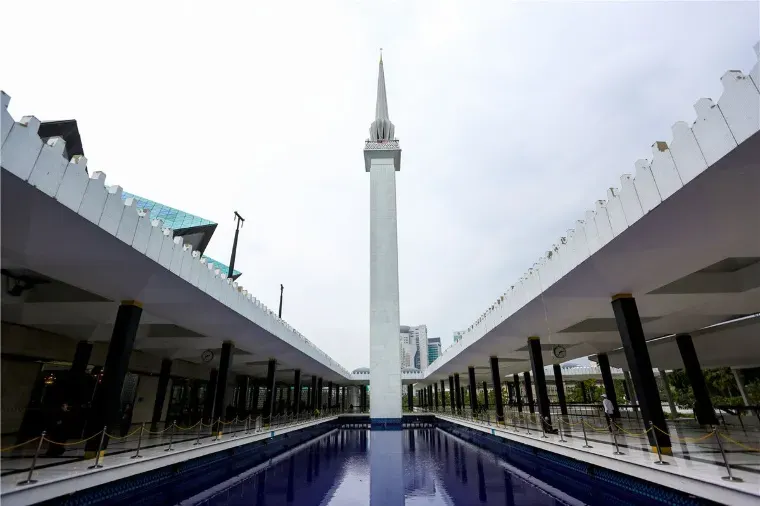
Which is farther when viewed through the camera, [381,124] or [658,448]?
[381,124]

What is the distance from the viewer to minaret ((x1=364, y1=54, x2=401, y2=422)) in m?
29.6

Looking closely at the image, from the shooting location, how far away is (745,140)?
4426 mm

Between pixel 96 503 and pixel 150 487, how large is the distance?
1.77m

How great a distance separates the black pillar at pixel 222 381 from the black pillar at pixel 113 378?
5297 mm

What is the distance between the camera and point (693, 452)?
8.13 metres

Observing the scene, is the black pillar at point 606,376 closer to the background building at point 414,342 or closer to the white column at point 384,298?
the white column at point 384,298

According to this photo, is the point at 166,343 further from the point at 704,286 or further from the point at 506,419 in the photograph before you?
the point at 704,286

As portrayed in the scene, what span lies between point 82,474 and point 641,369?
1195 centimetres

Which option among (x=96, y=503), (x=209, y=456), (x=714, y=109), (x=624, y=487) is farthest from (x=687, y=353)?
(x=96, y=503)

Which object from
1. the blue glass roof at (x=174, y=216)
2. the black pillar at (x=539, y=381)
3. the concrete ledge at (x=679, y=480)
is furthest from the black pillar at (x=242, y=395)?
the concrete ledge at (x=679, y=480)

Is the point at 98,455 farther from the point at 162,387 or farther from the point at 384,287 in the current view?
the point at 384,287

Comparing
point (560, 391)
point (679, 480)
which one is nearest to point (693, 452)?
point (679, 480)

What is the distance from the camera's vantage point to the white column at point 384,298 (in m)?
29.6

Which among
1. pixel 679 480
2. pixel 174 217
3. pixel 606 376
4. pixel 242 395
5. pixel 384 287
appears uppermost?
pixel 174 217
